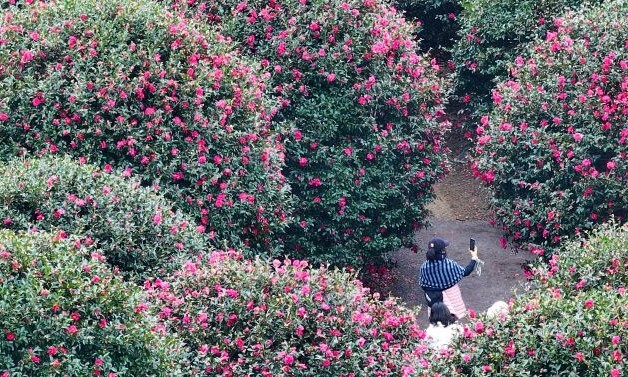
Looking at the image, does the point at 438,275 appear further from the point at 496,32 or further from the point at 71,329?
the point at 496,32

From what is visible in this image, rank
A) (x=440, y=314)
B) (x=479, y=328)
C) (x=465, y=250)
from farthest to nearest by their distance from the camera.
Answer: (x=465, y=250), (x=440, y=314), (x=479, y=328)

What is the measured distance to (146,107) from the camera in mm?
10922

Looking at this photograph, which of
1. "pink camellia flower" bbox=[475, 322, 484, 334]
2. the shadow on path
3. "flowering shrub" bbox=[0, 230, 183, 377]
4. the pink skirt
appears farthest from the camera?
the shadow on path

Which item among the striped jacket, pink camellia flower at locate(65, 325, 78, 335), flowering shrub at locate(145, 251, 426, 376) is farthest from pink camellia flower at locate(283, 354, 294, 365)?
the striped jacket

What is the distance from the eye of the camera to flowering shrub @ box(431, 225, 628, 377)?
24.6 feet

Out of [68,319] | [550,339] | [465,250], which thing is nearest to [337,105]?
[465,250]

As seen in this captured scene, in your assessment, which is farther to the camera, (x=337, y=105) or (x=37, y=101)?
(x=337, y=105)

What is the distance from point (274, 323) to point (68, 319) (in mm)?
1779

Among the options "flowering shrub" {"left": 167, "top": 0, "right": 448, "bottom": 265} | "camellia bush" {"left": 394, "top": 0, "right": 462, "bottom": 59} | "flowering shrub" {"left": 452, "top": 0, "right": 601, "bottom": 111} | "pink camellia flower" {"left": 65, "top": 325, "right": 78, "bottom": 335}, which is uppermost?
"camellia bush" {"left": 394, "top": 0, "right": 462, "bottom": 59}

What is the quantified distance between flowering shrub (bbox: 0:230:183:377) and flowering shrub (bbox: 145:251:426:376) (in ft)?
1.56

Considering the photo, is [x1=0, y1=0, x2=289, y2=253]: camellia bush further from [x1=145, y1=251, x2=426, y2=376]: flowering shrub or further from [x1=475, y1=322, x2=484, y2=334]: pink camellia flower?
[x1=475, y1=322, x2=484, y2=334]: pink camellia flower

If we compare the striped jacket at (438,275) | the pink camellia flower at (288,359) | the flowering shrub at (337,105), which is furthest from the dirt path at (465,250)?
the pink camellia flower at (288,359)

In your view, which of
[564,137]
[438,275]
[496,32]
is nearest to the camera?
[438,275]

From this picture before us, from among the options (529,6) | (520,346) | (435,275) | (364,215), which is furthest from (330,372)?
(529,6)
